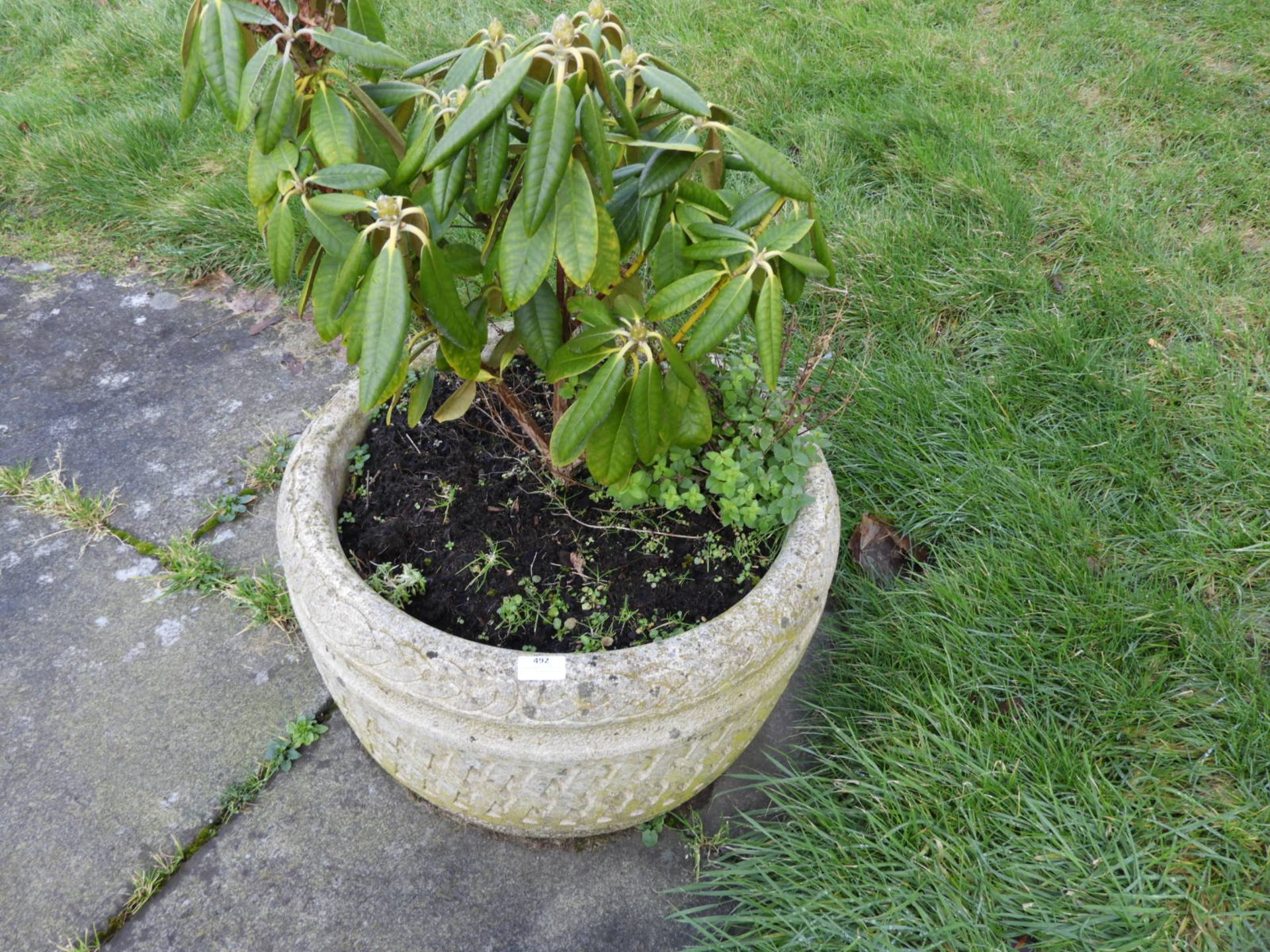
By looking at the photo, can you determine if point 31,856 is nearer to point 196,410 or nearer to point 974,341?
point 196,410

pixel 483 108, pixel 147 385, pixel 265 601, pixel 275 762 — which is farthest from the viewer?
pixel 147 385

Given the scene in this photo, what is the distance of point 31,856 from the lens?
1849 millimetres

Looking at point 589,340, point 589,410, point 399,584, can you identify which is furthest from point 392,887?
point 589,340

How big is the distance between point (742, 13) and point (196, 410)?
9.26ft

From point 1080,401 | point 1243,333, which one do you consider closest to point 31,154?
point 1080,401

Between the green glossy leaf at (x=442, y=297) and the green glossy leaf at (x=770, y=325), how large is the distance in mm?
467

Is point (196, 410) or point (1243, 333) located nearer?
point (1243, 333)

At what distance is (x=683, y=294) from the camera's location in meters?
1.47

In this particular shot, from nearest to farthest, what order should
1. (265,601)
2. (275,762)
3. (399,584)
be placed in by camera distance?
(399,584) → (275,762) → (265,601)

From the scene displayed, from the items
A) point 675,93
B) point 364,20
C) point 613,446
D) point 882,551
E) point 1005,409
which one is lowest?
point 882,551

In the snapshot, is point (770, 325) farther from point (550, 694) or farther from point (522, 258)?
point (550, 694)

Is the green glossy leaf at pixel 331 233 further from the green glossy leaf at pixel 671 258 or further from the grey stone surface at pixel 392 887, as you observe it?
the grey stone surface at pixel 392 887

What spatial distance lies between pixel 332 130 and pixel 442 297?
315 mm

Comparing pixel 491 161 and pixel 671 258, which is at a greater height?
pixel 491 161
